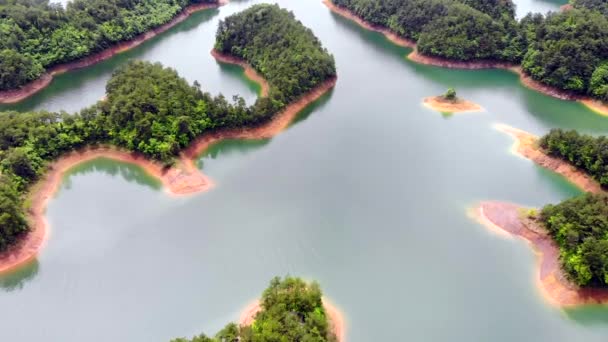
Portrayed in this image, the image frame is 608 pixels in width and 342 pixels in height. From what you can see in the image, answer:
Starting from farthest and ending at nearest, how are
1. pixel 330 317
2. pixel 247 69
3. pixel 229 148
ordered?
1. pixel 247 69
2. pixel 229 148
3. pixel 330 317

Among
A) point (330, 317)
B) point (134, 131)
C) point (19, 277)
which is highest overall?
point (134, 131)

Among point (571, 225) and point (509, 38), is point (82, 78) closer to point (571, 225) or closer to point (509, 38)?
point (509, 38)

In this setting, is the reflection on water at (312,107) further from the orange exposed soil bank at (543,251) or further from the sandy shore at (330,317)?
the sandy shore at (330,317)

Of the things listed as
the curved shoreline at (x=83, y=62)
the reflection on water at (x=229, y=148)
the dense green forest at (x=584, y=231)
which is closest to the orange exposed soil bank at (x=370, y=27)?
the curved shoreline at (x=83, y=62)

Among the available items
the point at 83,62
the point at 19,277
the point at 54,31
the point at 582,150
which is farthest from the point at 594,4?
the point at 19,277

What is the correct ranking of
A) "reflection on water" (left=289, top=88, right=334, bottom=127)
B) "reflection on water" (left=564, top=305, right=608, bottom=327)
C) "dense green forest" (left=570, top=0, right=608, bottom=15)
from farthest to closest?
1. "dense green forest" (left=570, top=0, right=608, bottom=15)
2. "reflection on water" (left=289, top=88, right=334, bottom=127)
3. "reflection on water" (left=564, top=305, right=608, bottom=327)

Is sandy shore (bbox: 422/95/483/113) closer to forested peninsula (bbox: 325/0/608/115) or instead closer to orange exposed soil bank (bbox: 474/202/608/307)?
forested peninsula (bbox: 325/0/608/115)

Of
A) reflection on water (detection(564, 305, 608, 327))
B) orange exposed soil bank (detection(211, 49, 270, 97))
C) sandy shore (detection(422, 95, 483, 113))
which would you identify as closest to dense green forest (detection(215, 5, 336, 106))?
orange exposed soil bank (detection(211, 49, 270, 97))
